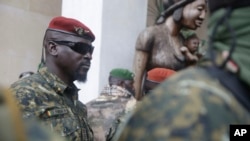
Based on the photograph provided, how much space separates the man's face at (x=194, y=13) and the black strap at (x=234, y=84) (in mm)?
4042

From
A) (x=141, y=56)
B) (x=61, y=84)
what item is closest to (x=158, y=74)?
(x=141, y=56)

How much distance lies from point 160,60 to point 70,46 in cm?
166

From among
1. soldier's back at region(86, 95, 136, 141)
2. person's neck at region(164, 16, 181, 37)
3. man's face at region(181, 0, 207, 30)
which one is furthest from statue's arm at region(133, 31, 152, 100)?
soldier's back at region(86, 95, 136, 141)

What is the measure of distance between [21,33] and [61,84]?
2.99m

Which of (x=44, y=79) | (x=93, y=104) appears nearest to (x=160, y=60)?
(x=93, y=104)

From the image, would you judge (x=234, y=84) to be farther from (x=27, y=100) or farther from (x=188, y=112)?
(x=27, y=100)

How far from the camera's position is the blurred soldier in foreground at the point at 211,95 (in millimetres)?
1382

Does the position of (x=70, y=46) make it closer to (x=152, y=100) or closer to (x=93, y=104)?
(x=93, y=104)

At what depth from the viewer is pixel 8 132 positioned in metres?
1.03

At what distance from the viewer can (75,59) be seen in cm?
413

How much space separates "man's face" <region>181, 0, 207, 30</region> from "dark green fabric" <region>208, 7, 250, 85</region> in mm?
3967

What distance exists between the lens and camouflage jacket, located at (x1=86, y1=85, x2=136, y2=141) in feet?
14.5

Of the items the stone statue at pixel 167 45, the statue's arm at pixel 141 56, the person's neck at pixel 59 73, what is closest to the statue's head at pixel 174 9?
the stone statue at pixel 167 45

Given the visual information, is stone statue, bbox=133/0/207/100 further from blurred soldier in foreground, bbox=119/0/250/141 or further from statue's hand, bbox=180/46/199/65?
blurred soldier in foreground, bbox=119/0/250/141
